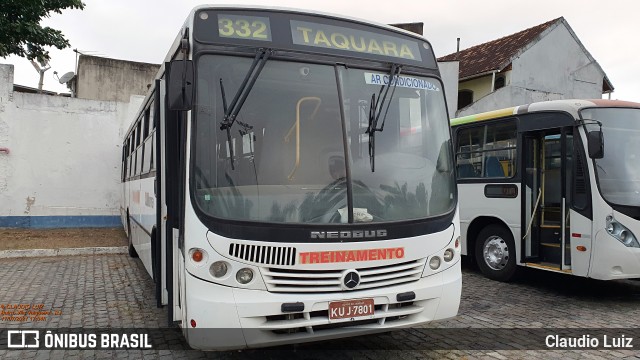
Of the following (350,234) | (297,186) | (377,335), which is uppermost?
(297,186)

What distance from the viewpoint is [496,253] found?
319 inches

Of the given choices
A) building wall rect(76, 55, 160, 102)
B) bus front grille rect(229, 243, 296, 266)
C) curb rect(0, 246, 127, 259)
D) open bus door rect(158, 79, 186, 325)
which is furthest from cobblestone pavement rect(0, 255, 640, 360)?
building wall rect(76, 55, 160, 102)

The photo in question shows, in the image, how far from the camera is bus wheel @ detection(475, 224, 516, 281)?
7824 millimetres

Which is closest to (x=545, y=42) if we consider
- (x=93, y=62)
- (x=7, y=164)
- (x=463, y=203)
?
(x=463, y=203)

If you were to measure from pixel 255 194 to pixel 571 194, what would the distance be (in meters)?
4.92

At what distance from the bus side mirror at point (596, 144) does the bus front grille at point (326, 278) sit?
359cm

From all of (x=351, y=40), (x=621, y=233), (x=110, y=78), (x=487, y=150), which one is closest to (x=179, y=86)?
(x=351, y=40)

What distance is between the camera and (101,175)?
550 inches

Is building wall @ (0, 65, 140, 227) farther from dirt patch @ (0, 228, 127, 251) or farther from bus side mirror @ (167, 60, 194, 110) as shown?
bus side mirror @ (167, 60, 194, 110)

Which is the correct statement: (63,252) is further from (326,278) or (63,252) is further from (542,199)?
(542,199)

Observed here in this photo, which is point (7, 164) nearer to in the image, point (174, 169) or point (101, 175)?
point (101, 175)

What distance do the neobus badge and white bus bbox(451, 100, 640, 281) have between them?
383cm

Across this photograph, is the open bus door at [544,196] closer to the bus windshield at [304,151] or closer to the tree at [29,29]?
the bus windshield at [304,151]

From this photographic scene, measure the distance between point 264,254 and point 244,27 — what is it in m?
1.84
